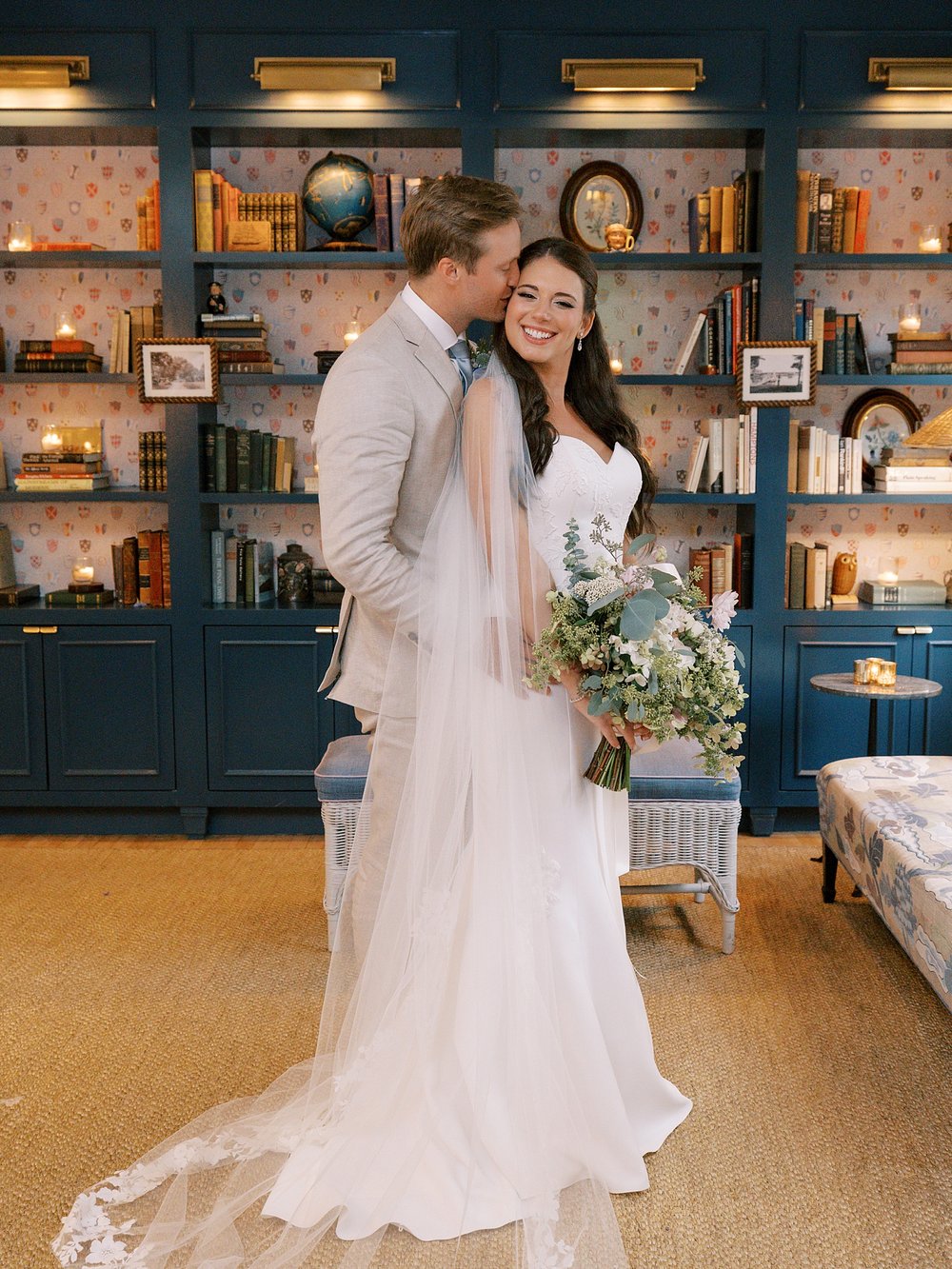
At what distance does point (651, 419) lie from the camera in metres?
4.76

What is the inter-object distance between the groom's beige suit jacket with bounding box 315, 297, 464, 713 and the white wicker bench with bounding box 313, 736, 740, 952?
1033 millimetres

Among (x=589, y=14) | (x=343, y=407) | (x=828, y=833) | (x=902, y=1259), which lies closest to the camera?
(x=902, y=1259)

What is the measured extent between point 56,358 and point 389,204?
1385 millimetres

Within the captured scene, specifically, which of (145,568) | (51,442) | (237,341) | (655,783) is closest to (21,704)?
(145,568)

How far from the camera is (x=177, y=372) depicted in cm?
434

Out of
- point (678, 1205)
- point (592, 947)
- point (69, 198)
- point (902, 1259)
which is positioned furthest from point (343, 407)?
point (69, 198)

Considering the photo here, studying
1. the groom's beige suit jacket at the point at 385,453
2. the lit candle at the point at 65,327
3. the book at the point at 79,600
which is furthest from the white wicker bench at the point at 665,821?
the lit candle at the point at 65,327

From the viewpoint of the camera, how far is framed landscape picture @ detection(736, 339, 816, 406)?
14.2 feet

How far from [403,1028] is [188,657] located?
2509 mm

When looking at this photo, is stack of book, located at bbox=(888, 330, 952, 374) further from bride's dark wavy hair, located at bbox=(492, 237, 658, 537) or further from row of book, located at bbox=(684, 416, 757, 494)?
bride's dark wavy hair, located at bbox=(492, 237, 658, 537)

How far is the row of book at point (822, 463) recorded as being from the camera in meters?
4.46

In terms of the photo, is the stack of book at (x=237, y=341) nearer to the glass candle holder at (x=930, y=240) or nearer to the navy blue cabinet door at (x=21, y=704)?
the navy blue cabinet door at (x=21, y=704)

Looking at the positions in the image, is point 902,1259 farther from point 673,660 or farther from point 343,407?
point 343,407

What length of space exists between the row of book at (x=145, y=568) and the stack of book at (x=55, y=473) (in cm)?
27
